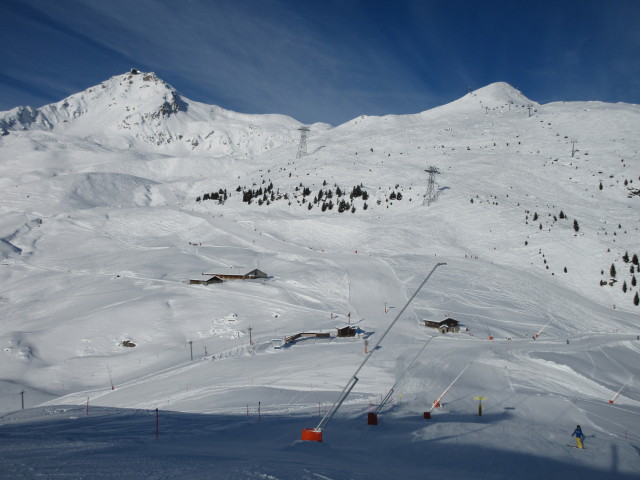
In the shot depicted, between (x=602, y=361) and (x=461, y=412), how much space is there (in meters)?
28.4

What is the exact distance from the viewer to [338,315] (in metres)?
55.1

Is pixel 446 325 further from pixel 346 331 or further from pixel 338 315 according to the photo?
pixel 338 315

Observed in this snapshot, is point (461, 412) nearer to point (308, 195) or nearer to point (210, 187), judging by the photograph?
point (308, 195)

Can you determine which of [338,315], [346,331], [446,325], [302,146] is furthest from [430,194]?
[302,146]

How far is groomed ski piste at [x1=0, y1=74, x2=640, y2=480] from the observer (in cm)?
1562

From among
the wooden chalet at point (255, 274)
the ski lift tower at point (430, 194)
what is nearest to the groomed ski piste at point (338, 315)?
the wooden chalet at point (255, 274)

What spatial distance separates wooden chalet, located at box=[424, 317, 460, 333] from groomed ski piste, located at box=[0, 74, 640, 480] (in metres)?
1.16

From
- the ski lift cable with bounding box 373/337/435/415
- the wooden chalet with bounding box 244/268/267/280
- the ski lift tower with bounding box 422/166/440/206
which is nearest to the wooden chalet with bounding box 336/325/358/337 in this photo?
the ski lift cable with bounding box 373/337/435/415

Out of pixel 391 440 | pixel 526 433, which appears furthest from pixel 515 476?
pixel 526 433

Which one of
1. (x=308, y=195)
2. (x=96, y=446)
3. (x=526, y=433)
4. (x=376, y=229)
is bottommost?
(x=526, y=433)

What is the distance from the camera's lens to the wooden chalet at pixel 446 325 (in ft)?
167

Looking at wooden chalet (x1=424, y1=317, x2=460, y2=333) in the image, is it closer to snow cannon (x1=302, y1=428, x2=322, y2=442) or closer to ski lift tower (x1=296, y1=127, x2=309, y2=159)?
snow cannon (x1=302, y1=428, x2=322, y2=442)

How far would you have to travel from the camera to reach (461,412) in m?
23.6

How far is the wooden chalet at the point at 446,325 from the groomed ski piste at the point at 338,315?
1156mm
